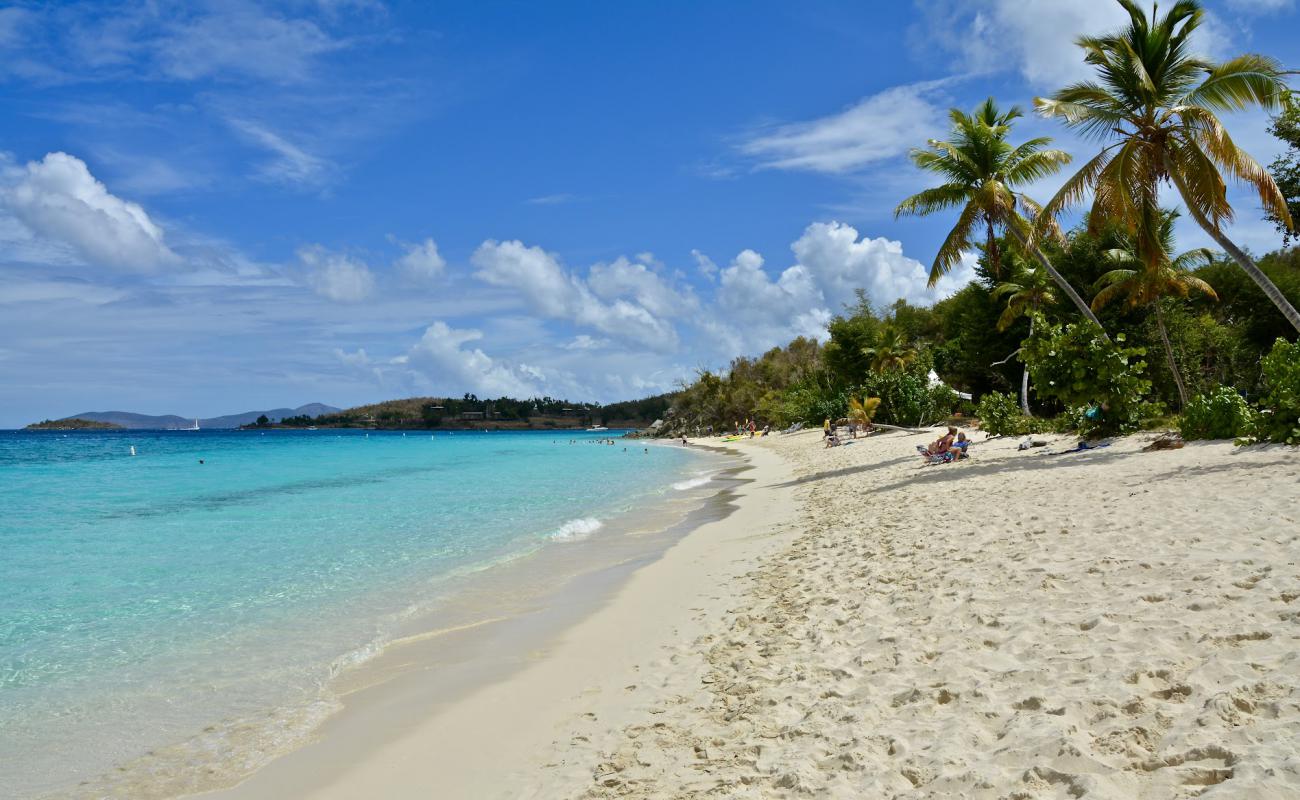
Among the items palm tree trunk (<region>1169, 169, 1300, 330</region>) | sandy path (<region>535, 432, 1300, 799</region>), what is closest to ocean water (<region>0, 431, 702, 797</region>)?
sandy path (<region>535, 432, 1300, 799</region>)

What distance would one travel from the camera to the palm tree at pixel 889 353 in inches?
1583

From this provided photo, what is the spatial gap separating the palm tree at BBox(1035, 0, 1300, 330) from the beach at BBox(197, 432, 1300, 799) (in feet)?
24.5

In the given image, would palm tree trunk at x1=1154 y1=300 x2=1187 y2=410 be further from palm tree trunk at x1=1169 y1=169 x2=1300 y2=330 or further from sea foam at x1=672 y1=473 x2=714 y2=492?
sea foam at x1=672 y1=473 x2=714 y2=492

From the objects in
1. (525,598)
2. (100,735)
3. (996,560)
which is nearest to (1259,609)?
(996,560)

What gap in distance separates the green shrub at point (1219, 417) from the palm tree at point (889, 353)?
25.9 meters

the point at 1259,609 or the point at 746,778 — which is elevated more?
the point at 1259,609

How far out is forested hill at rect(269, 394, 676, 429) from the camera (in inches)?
6535

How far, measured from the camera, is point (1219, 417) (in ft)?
42.1

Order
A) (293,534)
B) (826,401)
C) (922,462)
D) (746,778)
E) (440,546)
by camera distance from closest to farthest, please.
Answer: (746,778) < (440,546) < (293,534) < (922,462) < (826,401)

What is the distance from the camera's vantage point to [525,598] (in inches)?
340

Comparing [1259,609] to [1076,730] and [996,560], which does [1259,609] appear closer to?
[1076,730]

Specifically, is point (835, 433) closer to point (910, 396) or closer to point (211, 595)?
point (910, 396)

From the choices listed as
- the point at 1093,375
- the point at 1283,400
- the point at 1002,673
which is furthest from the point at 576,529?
the point at 1283,400

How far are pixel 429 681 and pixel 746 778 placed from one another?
132 inches
